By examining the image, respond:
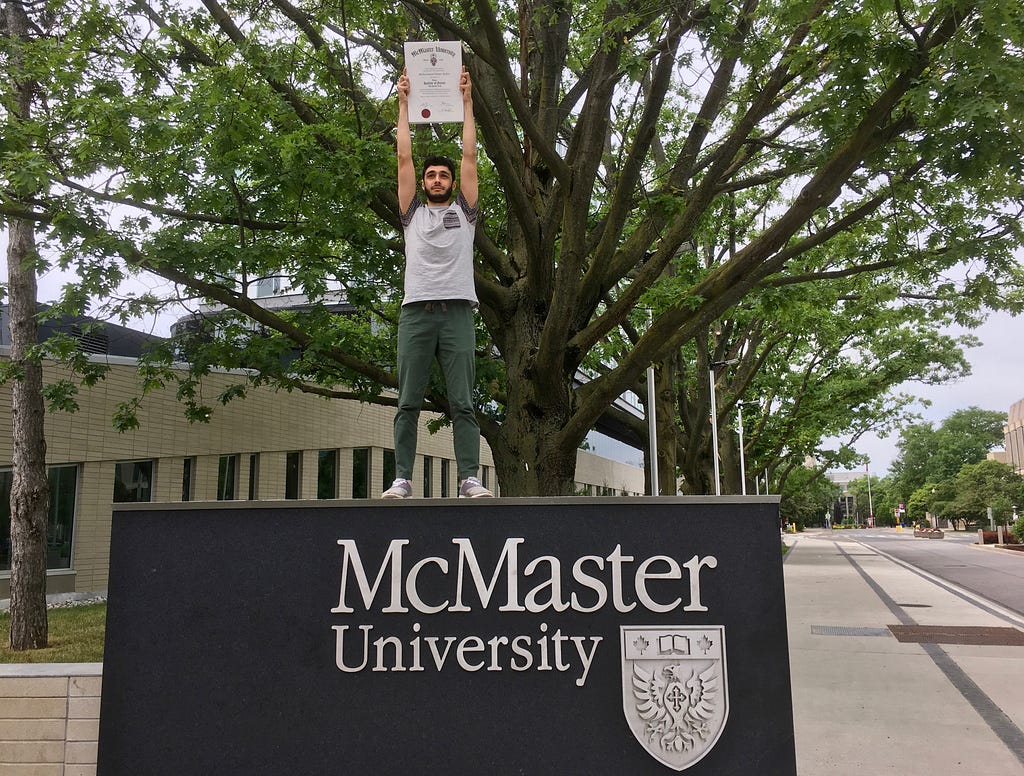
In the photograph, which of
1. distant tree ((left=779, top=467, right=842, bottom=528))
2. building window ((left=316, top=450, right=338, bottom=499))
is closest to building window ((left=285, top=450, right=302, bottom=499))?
building window ((left=316, top=450, right=338, bottom=499))

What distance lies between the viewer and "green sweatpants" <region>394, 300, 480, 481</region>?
15.0ft

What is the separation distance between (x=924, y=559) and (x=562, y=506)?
32.1 m

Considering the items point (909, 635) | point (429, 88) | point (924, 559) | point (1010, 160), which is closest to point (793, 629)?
point (909, 635)

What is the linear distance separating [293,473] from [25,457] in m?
9.67

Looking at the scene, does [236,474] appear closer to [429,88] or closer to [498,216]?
[498,216]

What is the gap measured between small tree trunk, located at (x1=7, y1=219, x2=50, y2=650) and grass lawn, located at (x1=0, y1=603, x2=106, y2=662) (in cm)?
35

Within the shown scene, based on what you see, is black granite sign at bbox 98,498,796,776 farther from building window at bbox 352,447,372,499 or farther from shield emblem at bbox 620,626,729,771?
building window at bbox 352,447,372,499

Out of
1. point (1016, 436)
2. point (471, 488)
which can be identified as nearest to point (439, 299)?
point (471, 488)

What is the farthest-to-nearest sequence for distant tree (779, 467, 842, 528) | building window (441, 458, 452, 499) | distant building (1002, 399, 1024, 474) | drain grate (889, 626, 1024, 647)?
distant building (1002, 399, 1024, 474) < distant tree (779, 467, 842, 528) < building window (441, 458, 452, 499) < drain grate (889, 626, 1024, 647)

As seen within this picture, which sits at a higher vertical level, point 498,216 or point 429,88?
point 498,216

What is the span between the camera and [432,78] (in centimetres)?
471

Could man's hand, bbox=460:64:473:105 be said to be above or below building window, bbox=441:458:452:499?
above

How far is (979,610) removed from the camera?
14461 millimetres

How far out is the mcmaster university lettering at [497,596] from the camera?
12.0 feet
